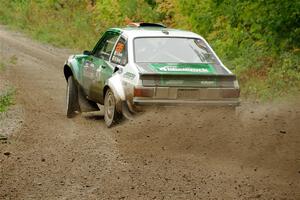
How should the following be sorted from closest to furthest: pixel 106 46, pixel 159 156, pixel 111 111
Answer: pixel 159 156, pixel 111 111, pixel 106 46

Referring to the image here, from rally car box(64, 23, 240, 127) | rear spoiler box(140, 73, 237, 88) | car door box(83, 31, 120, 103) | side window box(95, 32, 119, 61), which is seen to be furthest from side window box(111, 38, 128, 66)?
rear spoiler box(140, 73, 237, 88)

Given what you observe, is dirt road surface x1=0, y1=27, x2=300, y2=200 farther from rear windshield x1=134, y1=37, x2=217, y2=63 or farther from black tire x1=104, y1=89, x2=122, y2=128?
rear windshield x1=134, y1=37, x2=217, y2=63

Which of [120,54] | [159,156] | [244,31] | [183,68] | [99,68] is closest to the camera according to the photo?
[159,156]

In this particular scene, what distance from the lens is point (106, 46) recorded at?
10.7 m

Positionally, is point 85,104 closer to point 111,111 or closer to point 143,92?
point 111,111

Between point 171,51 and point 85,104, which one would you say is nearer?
point 171,51

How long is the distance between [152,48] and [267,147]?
2.72 m

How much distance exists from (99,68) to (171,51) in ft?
4.46

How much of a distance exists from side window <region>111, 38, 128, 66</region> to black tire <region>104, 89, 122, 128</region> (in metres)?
0.52

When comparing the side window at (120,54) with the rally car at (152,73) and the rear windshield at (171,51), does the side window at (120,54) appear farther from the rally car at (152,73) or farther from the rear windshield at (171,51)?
the rear windshield at (171,51)

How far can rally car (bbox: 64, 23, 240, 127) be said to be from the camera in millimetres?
8977

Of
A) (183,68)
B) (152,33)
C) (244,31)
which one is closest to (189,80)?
(183,68)

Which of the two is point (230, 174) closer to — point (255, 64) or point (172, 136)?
point (172, 136)

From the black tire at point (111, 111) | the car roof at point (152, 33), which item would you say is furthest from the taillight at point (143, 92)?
the car roof at point (152, 33)
